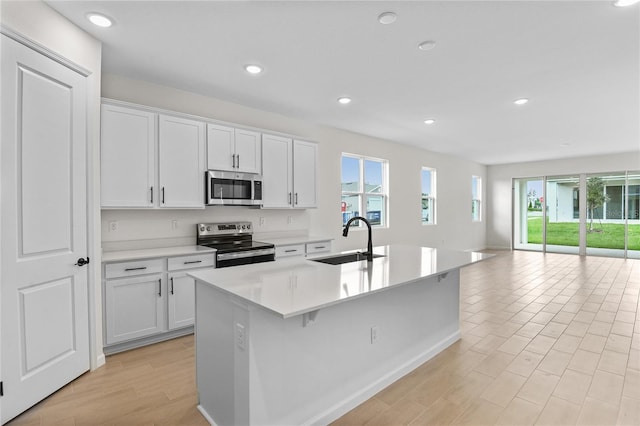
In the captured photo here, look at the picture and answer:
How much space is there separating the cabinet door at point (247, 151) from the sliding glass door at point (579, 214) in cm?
859

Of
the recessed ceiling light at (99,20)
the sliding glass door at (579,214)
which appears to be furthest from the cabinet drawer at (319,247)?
the sliding glass door at (579,214)

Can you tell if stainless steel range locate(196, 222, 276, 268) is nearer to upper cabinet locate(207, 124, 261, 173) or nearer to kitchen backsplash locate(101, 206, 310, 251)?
kitchen backsplash locate(101, 206, 310, 251)

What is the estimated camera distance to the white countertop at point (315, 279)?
Answer: 5.08 ft

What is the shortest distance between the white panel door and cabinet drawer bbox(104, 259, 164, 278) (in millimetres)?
301

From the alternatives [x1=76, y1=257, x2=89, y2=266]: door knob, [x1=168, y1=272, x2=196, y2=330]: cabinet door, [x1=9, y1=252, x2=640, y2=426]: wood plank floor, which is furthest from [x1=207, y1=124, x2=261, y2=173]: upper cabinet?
[x1=9, y1=252, x2=640, y2=426]: wood plank floor

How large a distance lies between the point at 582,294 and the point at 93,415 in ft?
19.6

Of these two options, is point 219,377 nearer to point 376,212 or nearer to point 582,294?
point 376,212

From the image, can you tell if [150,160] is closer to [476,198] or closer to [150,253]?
[150,253]

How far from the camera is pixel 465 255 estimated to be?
9.50ft

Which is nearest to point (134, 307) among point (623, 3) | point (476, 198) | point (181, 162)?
point (181, 162)

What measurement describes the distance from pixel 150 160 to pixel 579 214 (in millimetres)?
10165

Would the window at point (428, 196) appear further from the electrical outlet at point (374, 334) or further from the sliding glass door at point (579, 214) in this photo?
the electrical outlet at point (374, 334)

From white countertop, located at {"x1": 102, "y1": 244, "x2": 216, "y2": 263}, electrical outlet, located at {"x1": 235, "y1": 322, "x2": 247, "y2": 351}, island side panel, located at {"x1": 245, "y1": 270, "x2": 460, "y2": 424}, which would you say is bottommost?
island side panel, located at {"x1": 245, "y1": 270, "x2": 460, "y2": 424}

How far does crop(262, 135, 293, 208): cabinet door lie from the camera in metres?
4.18
